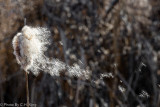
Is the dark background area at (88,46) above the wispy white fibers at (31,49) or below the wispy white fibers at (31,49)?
above

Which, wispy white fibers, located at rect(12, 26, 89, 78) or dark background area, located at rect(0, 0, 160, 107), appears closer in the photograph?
wispy white fibers, located at rect(12, 26, 89, 78)

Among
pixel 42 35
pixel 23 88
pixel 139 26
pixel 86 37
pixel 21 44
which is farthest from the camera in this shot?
pixel 139 26

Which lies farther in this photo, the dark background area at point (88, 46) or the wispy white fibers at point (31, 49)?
the dark background area at point (88, 46)

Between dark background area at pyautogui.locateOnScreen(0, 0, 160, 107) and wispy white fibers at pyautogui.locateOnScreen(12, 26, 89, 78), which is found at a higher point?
dark background area at pyautogui.locateOnScreen(0, 0, 160, 107)

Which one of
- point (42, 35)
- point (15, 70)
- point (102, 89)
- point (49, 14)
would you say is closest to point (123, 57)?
point (102, 89)

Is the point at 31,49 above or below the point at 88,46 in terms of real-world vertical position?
below

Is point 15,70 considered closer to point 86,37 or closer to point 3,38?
point 3,38

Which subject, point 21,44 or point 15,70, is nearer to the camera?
point 21,44

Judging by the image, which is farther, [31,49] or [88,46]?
[88,46]
